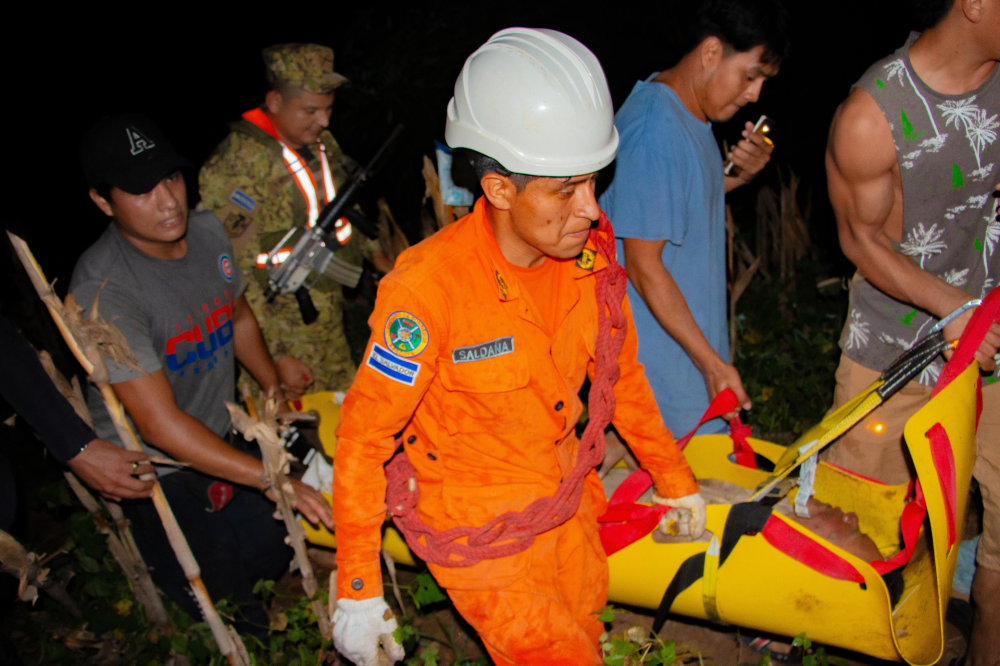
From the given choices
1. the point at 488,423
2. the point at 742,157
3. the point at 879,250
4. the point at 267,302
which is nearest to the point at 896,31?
the point at 742,157

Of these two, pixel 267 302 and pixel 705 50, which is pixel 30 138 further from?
pixel 705 50

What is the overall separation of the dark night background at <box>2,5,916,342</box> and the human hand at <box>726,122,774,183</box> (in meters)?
3.13

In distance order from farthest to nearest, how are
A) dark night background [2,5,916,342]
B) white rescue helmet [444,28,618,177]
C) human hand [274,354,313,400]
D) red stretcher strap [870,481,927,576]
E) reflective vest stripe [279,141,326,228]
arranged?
1. dark night background [2,5,916,342]
2. reflective vest stripe [279,141,326,228]
3. human hand [274,354,313,400]
4. red stretcher strap [870,481,927,576]
5. white rescue helmet [444,28,618,177]

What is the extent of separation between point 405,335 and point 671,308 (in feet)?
3.94

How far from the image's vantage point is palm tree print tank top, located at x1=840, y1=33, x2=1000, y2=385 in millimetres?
2271

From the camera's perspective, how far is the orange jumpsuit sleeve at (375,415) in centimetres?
176

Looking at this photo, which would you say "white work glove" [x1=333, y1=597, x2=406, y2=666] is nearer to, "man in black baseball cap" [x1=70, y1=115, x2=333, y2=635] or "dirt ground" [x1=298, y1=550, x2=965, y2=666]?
"man in black baseball cap" [x1=70, y1=115, x2=333, y2=635]

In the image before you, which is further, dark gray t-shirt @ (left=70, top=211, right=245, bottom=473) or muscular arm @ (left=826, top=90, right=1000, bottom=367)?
dark gray t-shirt @ (left=70, top=211, right=245, bottom=473)

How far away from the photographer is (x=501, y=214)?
6.12ft

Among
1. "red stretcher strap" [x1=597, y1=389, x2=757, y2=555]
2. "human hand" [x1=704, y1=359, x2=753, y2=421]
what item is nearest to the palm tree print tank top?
"human hand" [x1=704, y1=359, x2=753, y2=421]

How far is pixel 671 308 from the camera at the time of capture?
2.59m

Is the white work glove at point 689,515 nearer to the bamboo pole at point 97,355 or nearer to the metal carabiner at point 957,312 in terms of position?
the metal carabiner at point 957,312

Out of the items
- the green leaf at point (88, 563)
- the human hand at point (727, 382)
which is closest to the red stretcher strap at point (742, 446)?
the human hand at point (727, 382)

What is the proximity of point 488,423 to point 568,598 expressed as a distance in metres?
0.58
